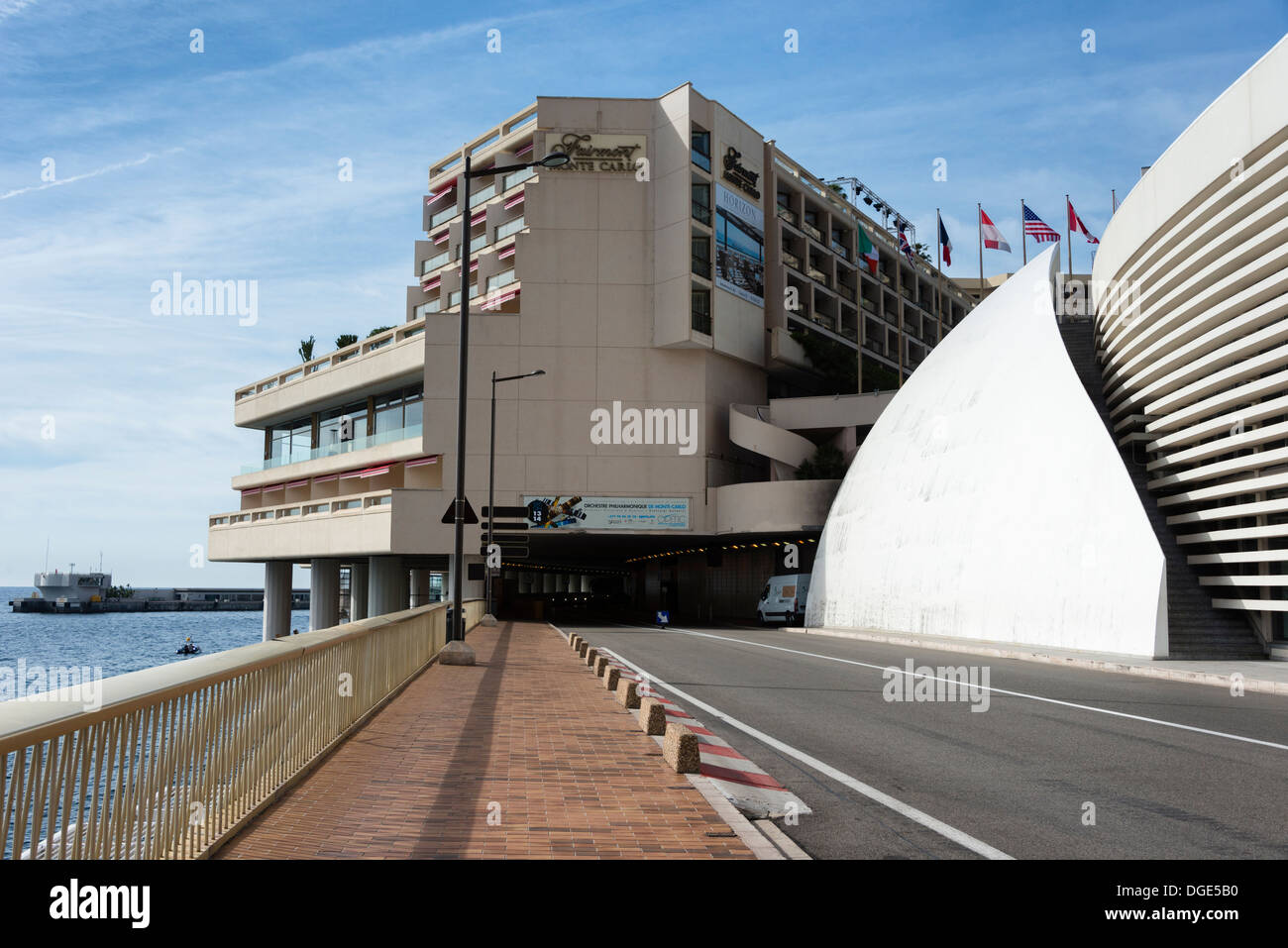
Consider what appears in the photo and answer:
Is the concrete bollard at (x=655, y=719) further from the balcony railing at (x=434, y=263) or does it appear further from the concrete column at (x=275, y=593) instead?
the concrete column at (x=275, y=593)

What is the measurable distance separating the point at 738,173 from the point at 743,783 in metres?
50.6

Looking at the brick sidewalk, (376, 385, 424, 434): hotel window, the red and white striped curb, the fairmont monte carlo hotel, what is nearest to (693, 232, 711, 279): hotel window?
the fairmont monte carlo hotel

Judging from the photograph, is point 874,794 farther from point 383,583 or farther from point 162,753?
point 383,583

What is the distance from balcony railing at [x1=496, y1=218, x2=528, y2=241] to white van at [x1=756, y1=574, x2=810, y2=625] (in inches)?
973

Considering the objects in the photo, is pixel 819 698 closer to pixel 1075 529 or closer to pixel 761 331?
pixel 1075 529

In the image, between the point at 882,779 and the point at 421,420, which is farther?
the point at 421,420

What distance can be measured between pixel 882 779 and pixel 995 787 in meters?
0.88

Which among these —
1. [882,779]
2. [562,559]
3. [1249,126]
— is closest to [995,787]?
[882,779]

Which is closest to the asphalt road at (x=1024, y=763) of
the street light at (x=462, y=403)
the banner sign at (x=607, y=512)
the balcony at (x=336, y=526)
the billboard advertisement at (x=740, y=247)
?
the street light at (x=462, y=403)

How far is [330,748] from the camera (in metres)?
9.26

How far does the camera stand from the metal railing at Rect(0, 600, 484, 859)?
3715 mm

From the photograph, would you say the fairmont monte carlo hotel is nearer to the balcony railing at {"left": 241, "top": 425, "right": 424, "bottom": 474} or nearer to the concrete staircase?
the balcony railing at {"left": 241, "top": 425, "right": 424, "bottom": 474}

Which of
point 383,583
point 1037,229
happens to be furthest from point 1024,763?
point 383,583

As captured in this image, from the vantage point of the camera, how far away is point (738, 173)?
55.4 metres
